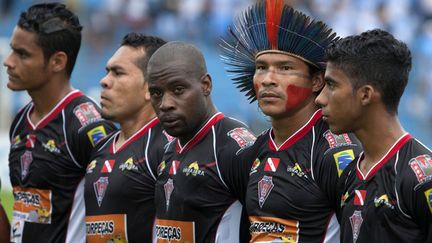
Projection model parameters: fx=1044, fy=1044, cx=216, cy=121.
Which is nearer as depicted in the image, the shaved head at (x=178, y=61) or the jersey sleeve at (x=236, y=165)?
the jersey sleeve at (x=236, y=165)

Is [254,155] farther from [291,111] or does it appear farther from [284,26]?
[284,26]

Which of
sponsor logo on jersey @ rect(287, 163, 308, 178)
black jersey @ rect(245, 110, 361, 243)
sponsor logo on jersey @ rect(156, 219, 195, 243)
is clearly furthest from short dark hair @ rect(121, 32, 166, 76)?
sponsor logo on jersey @ rect(287, 163, 308, 178)

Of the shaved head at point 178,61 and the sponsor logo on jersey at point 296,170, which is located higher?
the shaved head at point 178,61

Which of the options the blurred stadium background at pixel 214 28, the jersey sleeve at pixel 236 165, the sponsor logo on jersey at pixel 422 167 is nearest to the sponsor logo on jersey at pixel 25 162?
the jersey sleeve at pixel 236 165

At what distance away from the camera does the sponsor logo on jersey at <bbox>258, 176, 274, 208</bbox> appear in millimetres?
6439

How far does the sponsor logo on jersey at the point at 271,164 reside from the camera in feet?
21.3

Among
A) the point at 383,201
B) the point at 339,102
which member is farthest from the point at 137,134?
the point at 383,201

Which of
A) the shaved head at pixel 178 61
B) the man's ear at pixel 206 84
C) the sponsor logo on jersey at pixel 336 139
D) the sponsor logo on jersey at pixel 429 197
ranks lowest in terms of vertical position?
the sponsor logo on jersey at pixel 429 197

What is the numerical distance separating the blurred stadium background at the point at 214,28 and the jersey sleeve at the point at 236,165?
1164 cm

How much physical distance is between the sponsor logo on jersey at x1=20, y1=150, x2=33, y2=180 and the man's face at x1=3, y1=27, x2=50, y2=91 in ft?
1.80

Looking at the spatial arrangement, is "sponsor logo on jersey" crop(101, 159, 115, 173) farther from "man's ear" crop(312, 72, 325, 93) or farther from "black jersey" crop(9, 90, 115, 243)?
"man's ear" crop(312, 72, 325, 93)

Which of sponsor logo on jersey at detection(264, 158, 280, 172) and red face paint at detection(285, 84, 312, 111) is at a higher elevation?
red face paint at detection(285, 84, 312, 111)

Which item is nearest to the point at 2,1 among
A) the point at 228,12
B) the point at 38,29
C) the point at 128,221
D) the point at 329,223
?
the point at 228,12

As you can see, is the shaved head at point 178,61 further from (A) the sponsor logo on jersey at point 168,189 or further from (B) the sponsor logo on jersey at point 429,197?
(B) the sponsor logo on jersey at point 429,197
